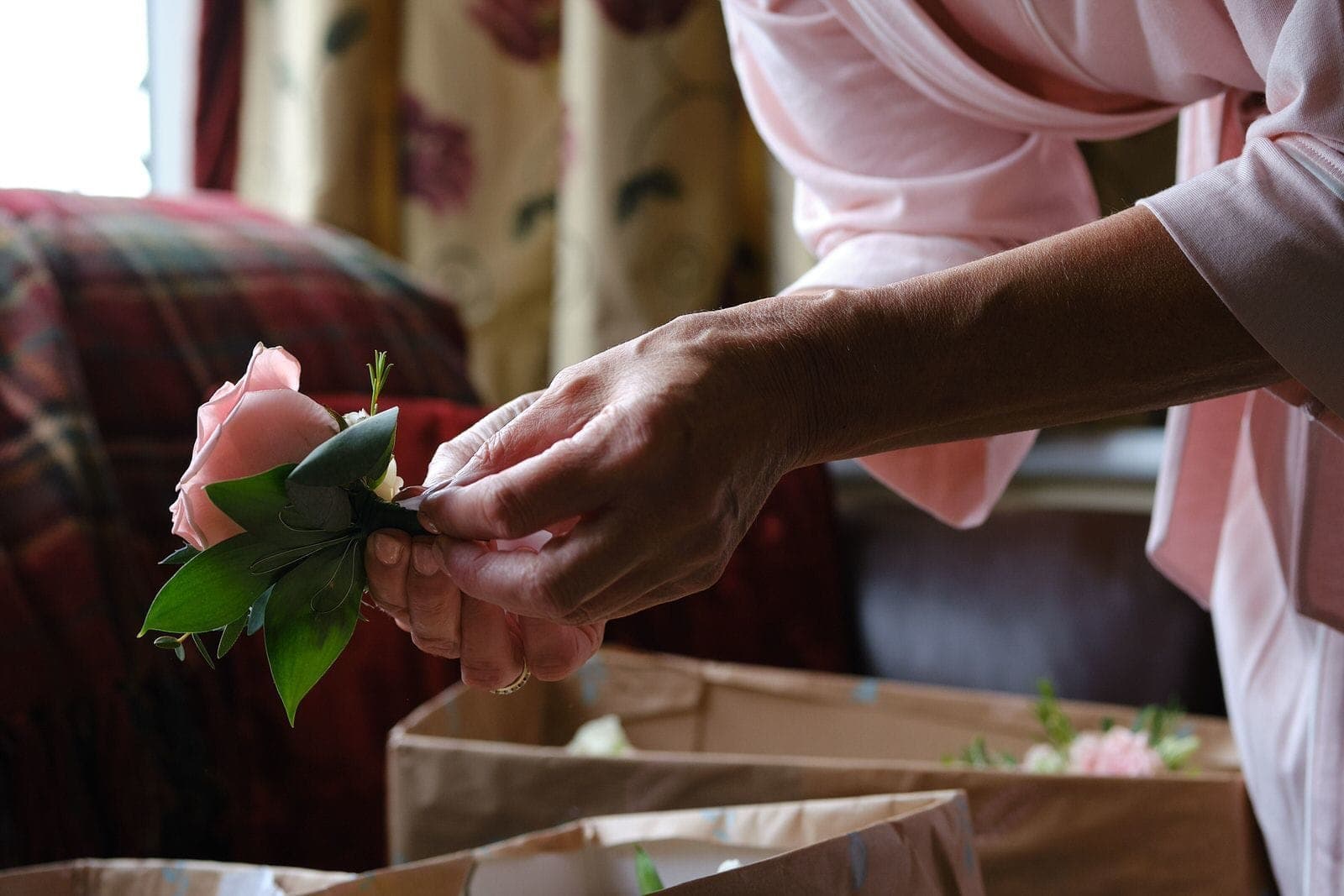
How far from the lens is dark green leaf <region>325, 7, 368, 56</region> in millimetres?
1552

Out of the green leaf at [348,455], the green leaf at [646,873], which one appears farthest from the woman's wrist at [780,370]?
the green leaf at [646,873]

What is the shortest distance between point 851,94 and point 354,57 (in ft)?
3.35

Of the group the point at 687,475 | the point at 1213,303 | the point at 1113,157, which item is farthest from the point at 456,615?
the point at 1113,157

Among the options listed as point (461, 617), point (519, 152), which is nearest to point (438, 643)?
point (461, 617)

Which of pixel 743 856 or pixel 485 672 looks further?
pixel 743 856

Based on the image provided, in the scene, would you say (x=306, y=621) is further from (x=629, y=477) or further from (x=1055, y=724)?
(x=1055, y=724)

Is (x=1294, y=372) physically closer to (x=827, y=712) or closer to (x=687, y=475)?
(x=687, y=475)

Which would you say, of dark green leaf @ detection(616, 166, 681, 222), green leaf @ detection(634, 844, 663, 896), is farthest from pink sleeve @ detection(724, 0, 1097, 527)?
dark green leaf @ detection(616, 166, 681, 222)

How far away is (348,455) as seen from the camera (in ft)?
1.50

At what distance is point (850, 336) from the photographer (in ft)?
1.59

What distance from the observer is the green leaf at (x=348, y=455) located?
1.49 feet

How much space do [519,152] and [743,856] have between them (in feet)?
4.11

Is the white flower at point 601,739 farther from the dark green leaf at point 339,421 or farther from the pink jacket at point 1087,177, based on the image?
the dark green leaf at point 339,421

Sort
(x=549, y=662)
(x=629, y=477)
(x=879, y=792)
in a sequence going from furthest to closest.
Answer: (x=879, y=792)
(x=549, y=662)
(x=629, y=477)
